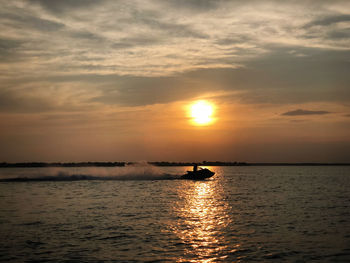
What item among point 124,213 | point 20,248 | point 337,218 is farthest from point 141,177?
point 20,248

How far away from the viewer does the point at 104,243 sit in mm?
23578

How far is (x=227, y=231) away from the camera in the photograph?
91.2 ft

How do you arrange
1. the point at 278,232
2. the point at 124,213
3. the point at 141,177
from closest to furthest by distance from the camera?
1. the point at 278,232
2. the point at 124,213
3. the point at 141,177

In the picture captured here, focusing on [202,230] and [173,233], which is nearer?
[173,233]

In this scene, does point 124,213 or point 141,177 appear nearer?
point 124,213

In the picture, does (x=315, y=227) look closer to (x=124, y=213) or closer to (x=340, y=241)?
(x=340, y=241)

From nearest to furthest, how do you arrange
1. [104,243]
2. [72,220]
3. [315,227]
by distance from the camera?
[104,243]
[315,227]
[72,220]

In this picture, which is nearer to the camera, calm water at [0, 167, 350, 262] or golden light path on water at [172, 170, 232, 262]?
calm water at [0, 167, 350, 262]

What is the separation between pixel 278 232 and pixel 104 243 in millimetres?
13285

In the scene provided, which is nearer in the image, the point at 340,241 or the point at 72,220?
the point at 340,241

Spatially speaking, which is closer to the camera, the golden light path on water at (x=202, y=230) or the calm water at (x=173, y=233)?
the calm water at (x=173, y=233)

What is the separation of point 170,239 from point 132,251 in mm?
3983

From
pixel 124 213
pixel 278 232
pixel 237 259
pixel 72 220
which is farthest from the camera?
pixel 124 213

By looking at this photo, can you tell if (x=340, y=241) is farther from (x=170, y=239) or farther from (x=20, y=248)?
(x=20, y=248)
